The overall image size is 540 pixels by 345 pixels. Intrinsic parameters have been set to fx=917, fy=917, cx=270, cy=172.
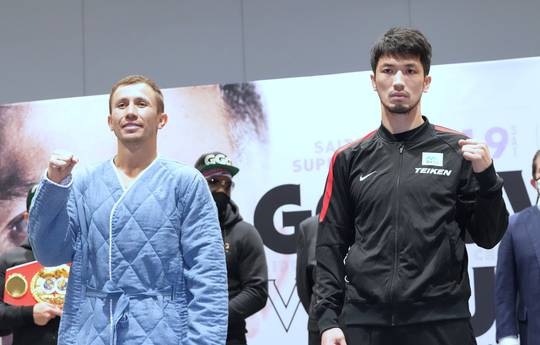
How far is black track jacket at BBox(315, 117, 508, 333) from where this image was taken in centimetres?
276

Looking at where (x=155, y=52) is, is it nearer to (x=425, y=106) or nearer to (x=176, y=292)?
(x=425, y=106)

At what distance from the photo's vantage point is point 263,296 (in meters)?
4.51

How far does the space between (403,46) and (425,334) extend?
92 cm

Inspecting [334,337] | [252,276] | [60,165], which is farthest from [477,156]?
[252,276]

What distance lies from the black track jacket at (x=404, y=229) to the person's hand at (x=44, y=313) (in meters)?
1.87

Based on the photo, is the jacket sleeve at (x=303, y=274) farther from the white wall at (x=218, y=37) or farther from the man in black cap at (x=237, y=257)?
the white wall at (x=218, y=37)

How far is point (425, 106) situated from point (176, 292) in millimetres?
3222

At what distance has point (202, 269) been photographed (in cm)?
290

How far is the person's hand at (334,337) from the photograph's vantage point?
2799 millimetres

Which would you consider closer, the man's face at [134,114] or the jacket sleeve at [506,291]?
the man's face at [134,114]

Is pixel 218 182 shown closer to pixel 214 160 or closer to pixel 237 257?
pixel 214 160

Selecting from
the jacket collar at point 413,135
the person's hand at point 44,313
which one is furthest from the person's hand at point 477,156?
the person's hand at point 44,313

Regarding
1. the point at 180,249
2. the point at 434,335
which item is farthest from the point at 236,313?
the point at 434,335

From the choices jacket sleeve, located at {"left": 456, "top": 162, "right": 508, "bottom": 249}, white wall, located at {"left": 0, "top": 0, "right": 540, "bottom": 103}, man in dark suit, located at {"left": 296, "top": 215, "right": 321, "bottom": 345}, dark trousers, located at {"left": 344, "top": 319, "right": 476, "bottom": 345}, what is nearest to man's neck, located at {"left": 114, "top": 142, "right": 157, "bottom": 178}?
dark trousers, located at {"left": 344, "top": 319, "right": 476, "bottom": 345}
